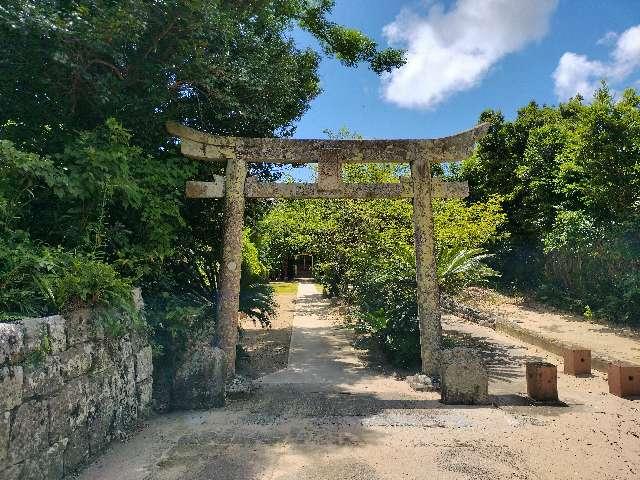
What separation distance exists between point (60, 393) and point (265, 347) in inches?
253

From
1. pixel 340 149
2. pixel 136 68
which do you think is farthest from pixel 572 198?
pixel 136 68

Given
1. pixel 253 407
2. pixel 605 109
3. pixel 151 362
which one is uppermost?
pixel 605 109

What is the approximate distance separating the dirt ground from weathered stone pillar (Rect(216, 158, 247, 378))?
1.06 meters

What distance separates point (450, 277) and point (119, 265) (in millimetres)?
5372

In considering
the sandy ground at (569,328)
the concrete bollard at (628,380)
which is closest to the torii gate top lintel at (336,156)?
the concrete bollard at (628,380)

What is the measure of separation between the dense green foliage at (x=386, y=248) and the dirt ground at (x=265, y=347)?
5.69 ft

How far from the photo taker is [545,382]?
5.12 m

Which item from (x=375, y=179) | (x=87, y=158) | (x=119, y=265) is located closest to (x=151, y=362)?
(x=119, y=265)

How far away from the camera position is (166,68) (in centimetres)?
520

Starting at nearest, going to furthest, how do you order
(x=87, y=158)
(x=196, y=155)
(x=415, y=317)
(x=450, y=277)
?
1. (x=87, y=158)
2. (x=196, y=155)
3. (x=415, y=317)
4. (x=450, y=277)

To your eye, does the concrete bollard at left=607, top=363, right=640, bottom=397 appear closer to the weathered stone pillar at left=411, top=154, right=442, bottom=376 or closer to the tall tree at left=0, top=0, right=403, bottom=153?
the weathered stone pillar at left=411, top=154, right=442, bottom=376

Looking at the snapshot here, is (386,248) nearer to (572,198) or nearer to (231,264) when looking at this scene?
(231,264)

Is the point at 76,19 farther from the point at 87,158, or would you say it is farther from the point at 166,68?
the point at 87,158

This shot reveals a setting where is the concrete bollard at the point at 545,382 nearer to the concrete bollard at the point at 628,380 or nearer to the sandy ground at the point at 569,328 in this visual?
the concrete bollard at the point at 628,380
